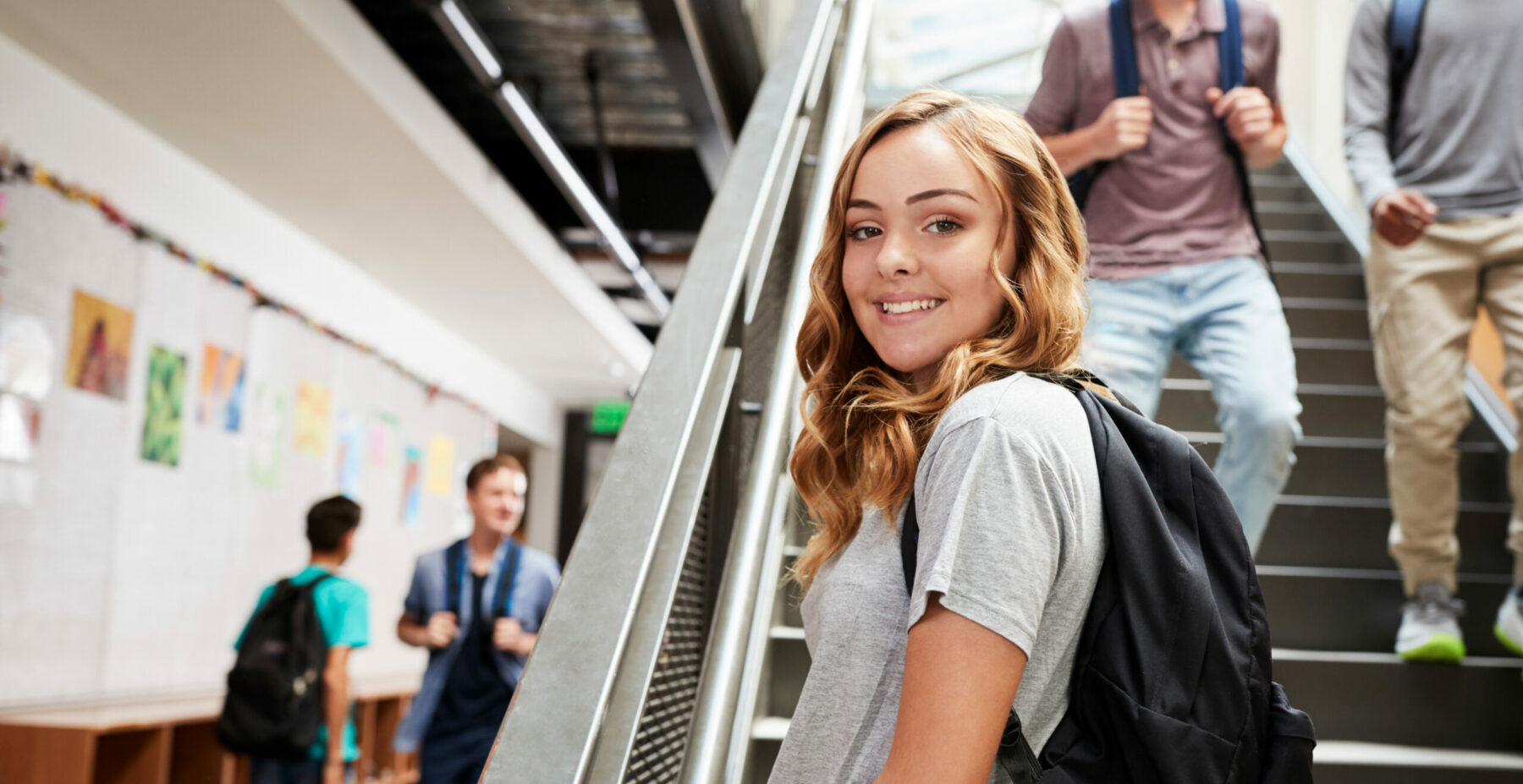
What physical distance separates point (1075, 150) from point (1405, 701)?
1.36 m

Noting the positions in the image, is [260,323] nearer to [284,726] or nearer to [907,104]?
[284,726]

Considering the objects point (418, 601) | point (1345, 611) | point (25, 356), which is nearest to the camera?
point (1345, 611)

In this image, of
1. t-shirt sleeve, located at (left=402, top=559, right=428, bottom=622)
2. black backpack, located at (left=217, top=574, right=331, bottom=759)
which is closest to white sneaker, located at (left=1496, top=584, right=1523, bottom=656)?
t-shirt sleeve, located at (left=402, top=559, right=428, bottom=622)

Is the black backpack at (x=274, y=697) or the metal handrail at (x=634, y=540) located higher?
the metal handrail at (x=634, y=540)

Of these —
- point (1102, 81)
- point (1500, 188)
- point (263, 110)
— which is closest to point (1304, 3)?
point (1500, 188)

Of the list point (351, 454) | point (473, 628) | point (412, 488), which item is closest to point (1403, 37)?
point (473, 628)

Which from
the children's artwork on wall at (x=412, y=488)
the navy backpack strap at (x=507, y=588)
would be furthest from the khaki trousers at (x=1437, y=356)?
the children's artwork on wall at (x=412, y=488)

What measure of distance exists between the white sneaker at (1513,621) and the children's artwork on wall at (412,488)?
904cm

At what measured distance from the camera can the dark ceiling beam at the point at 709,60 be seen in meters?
5.45

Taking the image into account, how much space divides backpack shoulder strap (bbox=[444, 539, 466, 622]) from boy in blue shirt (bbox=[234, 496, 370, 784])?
44 cm

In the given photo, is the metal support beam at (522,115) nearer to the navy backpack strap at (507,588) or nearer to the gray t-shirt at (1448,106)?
the navy backpack strap at (507,588)

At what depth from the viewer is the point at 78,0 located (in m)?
4.95

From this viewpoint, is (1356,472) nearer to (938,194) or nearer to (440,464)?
(938,194)

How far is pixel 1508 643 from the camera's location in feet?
9.39
